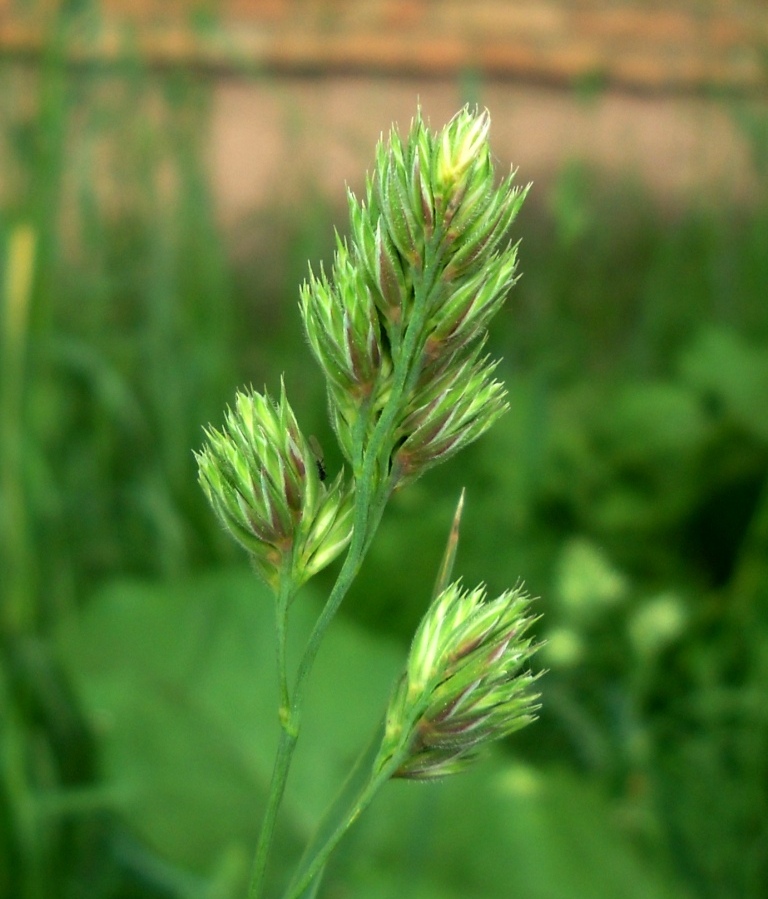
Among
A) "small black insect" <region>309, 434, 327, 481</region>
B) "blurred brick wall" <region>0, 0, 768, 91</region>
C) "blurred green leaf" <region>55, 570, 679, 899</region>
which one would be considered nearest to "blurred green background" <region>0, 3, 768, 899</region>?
"blurred green leaf" <region>55, 570, 679, 899</region>

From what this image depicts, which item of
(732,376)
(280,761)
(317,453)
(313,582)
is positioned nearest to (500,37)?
(732,376)

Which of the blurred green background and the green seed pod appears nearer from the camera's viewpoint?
the green seed pod

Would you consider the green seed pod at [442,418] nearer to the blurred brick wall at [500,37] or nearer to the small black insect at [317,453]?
the small black insect at [317,453]

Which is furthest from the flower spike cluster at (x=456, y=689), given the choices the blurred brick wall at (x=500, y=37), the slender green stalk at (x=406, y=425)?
the blurred brick wall at (x=500, y=37)

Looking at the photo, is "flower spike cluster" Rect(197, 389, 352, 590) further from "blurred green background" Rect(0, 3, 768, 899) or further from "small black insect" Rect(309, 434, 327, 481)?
"blurred green background" Rect(0, 3, 768, 899)

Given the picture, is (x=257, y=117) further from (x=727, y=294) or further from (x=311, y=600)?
(x=311, y=600)

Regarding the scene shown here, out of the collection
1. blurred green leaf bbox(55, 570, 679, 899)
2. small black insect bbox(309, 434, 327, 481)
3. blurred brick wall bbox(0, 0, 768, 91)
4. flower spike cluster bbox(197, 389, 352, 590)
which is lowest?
blurred green leaf bbox(55, 570, 679, 899)

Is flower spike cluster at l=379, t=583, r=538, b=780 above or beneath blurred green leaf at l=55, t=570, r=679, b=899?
above
